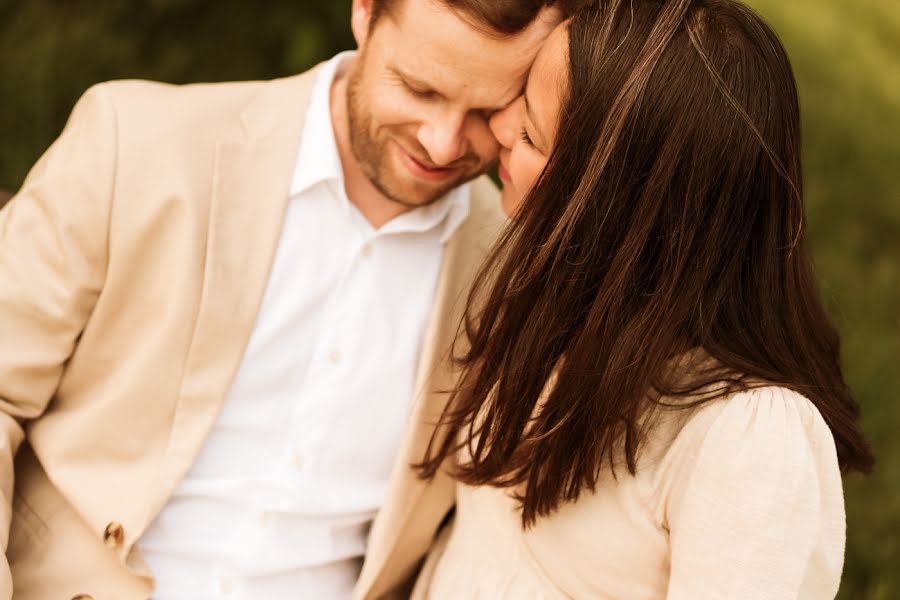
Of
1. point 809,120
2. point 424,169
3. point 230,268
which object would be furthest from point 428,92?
point 809,120

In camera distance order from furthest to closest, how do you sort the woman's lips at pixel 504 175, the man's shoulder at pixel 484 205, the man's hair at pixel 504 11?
the man's shoulder at pixel 484 205 → the woman's lips at pixel 504 175 → the man's hair at pixel 504 11

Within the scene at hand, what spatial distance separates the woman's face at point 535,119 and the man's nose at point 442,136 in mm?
78

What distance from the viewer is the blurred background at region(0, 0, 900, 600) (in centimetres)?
397

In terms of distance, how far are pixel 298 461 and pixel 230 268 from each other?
1.50ft

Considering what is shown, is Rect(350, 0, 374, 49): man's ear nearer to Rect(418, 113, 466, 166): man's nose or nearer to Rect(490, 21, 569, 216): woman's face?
Rect(418, 113, 466, 166): man's nose

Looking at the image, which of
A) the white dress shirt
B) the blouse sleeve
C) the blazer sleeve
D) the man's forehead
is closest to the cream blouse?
the blouse sleeve

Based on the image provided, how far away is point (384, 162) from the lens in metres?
2.40

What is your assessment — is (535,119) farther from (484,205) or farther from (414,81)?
(484,205)

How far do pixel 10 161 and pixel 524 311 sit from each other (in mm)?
2664

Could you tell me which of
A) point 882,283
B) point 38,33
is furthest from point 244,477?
point 882,283

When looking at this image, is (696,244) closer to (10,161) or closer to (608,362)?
(608,362)

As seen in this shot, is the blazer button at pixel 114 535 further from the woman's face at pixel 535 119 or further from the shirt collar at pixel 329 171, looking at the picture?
the woman's face at pixel 535 119

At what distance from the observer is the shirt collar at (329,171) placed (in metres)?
2.39

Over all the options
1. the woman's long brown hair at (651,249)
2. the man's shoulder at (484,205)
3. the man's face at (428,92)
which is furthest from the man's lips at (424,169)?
the woman's long brown hair at (651,249)
